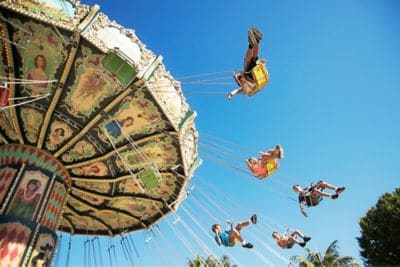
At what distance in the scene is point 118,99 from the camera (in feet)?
27.4

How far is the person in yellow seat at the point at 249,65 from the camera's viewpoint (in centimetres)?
678

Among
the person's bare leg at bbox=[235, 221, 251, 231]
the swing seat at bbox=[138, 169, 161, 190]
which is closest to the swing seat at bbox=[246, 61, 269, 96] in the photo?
the swing seat at bbox=[138, 169, 161, 190]

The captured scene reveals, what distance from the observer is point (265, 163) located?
888 cm

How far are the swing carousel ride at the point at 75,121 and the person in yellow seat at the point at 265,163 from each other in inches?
70.2

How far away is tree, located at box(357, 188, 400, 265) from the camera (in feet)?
57.5

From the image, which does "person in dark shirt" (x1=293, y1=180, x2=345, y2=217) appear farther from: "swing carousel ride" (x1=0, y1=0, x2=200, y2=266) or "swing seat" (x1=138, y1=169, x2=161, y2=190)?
"swing seat" (x1=138, y1=169, x2=161, y2=190)

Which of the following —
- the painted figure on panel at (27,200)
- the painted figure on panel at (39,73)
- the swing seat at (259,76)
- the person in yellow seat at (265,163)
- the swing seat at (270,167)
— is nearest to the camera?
the swing seat at (259,76)

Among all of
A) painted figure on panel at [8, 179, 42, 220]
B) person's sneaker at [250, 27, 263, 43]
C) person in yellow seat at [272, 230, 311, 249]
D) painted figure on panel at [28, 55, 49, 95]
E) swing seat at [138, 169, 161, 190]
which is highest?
painted figure on panel at [28, 55, 49, 95]

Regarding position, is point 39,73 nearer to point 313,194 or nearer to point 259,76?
point 259,76

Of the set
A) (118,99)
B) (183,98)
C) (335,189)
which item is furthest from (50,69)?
(335,189)

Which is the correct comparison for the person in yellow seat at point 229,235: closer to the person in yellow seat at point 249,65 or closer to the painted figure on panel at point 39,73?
the person in yellow seat at point 249,65

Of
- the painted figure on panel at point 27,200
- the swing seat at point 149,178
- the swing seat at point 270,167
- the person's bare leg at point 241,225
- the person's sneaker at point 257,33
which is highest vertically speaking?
the painted figure on panel at point 27,200

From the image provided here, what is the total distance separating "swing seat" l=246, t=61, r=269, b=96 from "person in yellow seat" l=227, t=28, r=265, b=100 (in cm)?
5

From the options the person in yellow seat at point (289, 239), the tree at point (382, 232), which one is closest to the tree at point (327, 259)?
the tree at point (382, 232)
